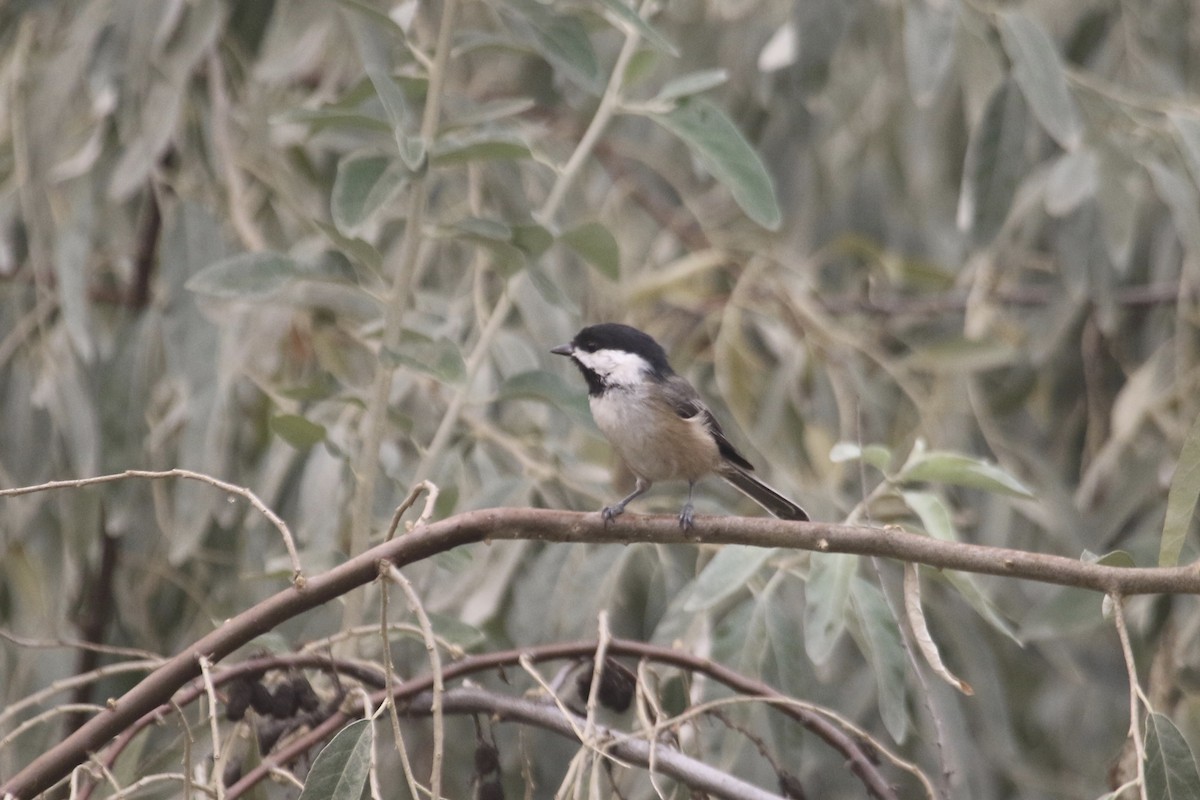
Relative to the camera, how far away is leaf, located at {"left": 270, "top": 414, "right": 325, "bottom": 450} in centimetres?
219

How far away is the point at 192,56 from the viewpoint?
9.93 ft

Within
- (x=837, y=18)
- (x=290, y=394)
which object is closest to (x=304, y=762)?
(x=290, y=394)

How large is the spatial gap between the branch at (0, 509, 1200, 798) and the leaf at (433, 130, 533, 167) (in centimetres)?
72

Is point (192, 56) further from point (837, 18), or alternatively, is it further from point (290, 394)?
point (837, 18)

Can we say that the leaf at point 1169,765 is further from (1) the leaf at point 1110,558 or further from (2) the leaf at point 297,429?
(2) the leaf at point 297,429

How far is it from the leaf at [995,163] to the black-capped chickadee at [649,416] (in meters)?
0.84

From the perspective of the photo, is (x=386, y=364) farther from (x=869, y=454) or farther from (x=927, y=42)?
(x=927, y=42)

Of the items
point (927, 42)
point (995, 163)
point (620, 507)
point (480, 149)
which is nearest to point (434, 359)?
point (480, 149)

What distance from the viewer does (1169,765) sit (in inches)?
68.3

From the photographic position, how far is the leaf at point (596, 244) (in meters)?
2.50

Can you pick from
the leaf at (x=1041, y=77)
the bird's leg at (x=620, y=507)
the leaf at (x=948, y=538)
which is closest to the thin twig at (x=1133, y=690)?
the leaf at (x=948, y=538)

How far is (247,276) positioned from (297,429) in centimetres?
29

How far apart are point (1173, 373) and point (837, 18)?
1.44m

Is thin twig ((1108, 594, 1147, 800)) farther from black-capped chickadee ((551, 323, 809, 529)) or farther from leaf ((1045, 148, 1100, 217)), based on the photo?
leaf ((1045, 148, 1100, 217))
